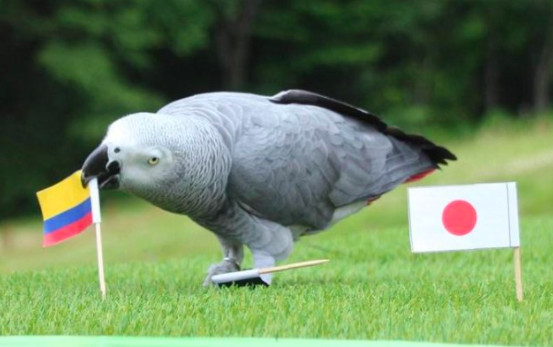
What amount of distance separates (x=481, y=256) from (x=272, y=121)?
3.04 m

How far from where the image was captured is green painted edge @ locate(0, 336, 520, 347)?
4820 millimetres

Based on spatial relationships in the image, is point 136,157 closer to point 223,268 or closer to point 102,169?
point 102,169

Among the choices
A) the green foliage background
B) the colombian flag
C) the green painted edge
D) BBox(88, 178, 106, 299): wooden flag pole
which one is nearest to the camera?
the green painted edge

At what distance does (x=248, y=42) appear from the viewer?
107 ft

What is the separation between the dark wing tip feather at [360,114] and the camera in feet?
23.9

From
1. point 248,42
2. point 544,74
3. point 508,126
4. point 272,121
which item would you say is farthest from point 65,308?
point 544,74

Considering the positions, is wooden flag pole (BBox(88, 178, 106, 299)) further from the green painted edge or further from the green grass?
the green painted edge

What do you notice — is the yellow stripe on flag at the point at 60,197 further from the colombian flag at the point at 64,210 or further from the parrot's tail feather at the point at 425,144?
the parrot's tail feather at the point at 425,144

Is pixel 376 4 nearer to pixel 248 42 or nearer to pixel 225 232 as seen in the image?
pixel 248 42

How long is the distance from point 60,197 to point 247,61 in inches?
1041

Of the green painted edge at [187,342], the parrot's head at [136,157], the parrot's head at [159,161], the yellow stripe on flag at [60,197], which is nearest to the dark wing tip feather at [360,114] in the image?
the parrot's head at [159,161]

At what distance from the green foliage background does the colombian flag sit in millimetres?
18239

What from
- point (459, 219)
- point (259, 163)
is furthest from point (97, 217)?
point (459, 219)

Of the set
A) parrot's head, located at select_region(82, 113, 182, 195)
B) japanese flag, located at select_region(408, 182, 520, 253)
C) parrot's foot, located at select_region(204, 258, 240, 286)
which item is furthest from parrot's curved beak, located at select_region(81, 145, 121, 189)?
japanese flag, located at select_region(408, 182, 520, 253)
